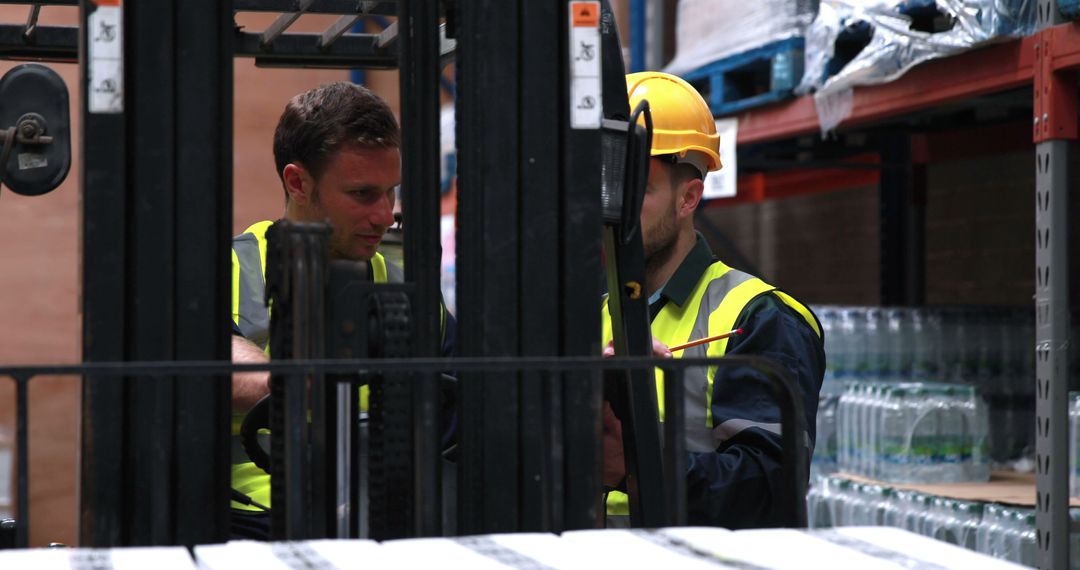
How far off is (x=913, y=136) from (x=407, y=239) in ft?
19.6

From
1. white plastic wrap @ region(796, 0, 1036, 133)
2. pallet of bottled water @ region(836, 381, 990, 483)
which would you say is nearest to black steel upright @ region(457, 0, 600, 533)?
white plastic wrap @ region(796, 0, 1036, 133)

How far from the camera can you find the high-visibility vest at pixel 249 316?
3076 millimetres

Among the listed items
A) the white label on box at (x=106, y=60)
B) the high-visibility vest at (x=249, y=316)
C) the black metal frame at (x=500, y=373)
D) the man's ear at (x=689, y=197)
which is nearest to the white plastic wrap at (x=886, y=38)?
the man's ear at (x=689, y=197)

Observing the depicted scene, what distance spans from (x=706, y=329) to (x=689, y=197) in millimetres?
398

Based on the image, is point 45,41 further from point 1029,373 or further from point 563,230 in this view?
point 1029,373

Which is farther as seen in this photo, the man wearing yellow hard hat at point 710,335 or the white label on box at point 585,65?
the man wearing yellow hard hat at point 710,335

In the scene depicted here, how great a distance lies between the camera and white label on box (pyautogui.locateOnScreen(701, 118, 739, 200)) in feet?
22.0

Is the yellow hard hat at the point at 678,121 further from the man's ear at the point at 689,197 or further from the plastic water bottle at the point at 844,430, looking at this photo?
the plastic water bottle at the point at 844,430

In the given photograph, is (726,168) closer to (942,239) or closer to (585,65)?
(942,239)

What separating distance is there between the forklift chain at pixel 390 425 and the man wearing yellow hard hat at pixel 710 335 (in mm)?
584

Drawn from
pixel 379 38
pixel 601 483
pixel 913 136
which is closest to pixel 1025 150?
pixel 913 136

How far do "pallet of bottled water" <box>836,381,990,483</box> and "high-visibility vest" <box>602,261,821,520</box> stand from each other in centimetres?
305

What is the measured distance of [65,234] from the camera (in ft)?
32.7

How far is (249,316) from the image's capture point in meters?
3.22
